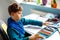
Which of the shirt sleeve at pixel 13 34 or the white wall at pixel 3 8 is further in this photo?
the white wall at pixel 3 8

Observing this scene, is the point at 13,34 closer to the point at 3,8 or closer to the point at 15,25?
the point at 15,25

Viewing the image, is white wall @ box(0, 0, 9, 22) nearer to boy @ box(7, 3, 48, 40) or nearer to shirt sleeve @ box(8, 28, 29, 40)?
boy @ box(7, 3, 48, 40)

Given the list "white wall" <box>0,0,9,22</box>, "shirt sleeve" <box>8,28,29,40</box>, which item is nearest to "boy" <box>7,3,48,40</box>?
"shirt sleeve" <box>8,28,29,40</box>

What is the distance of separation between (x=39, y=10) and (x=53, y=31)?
928mm

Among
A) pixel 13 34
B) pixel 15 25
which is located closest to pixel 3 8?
pixel 15 25

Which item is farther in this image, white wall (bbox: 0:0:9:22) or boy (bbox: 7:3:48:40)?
white wall (bbox: 0:0:9:22)

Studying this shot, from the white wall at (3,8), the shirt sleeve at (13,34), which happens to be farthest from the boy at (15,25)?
the white wall at (3,8)

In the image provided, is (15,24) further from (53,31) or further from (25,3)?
(25,3)

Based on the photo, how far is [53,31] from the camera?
4.86ft

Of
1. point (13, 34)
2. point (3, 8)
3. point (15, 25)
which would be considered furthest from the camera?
point (3, 8)

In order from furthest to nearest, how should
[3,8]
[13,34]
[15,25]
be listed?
[3,8] → [15,25] → [13,34]

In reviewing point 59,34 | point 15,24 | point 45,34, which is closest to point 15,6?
point 15,24

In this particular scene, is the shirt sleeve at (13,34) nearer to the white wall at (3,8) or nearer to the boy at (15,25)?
the boy at (15,25)

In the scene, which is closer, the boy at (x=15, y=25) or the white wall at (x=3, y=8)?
the boy at (x=15, y=25)
